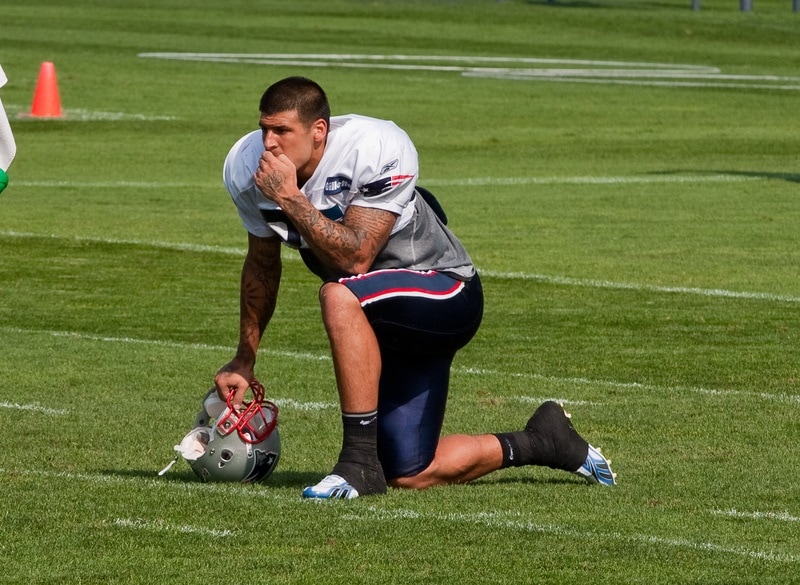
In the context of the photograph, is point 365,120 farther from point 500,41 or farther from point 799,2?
point 799,2

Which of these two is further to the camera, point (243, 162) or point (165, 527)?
point (243, 162)

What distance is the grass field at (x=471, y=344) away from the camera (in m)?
5.96

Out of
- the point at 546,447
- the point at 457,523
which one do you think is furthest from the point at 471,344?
the point at 457,523

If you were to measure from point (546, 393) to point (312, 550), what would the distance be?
3551 mm

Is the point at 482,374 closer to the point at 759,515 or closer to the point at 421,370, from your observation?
the point at 421,370

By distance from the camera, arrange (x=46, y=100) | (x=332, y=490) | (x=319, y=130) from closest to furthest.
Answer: (x=332, y=490) → (x=319, y=130) → (x=46, y=100)

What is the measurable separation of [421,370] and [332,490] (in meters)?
0.62

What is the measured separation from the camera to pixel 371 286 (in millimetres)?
6680

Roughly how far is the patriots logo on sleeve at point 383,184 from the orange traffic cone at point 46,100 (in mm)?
21028

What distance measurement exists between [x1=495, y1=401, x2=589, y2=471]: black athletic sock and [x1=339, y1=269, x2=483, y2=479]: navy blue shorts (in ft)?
1.08

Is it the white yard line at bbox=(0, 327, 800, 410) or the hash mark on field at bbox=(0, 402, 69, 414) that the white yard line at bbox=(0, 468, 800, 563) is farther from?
the white yard line at bbox=(0, 327, 800, 410)

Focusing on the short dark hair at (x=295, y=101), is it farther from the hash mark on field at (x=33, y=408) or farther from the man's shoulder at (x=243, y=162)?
the hash mark on field at (x=33, y=408)

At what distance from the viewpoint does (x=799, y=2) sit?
5928 cm

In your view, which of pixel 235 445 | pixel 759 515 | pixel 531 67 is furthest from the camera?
pixel 531 67
